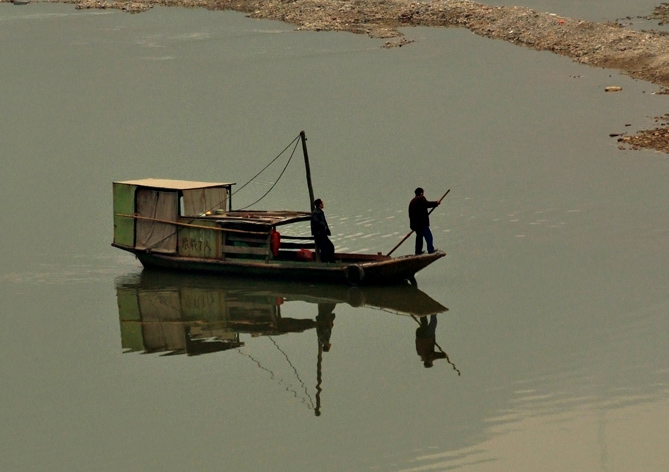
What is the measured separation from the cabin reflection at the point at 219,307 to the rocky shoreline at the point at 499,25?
87.7 ft

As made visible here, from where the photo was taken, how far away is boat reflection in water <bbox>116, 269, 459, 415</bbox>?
2419 cm

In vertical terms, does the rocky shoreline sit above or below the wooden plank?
above

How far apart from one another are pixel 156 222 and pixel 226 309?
12.2 feet

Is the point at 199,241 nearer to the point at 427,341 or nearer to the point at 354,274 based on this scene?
the point at 354,274

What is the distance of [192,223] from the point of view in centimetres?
2848

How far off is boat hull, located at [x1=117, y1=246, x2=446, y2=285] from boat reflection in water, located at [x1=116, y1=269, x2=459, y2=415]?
231mm

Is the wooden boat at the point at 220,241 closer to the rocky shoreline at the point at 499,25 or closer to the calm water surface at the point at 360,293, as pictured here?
the calm water surface at the point at 360,293

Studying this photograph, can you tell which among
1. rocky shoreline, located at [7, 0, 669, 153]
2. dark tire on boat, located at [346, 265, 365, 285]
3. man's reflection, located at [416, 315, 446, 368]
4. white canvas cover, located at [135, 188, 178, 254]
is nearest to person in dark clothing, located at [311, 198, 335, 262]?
dark tire on boat, located at [346, 265, 365, 285]

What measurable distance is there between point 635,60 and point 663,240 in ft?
86.2

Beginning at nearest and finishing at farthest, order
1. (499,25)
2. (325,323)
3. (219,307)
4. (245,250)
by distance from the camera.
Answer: (325,323)
(219,307)
(245,250)
(499,25)

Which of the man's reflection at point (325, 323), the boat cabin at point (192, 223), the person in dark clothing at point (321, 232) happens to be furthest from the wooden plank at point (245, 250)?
the man's reflection at point (325, 323)

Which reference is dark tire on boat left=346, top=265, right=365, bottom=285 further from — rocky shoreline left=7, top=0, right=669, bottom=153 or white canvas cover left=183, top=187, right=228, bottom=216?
rocky shoreline left=7, top=0, right=669, bottom=153

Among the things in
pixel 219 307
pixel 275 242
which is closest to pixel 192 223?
pixel 275 242

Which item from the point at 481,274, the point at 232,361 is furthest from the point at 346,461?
the point at 481,274
